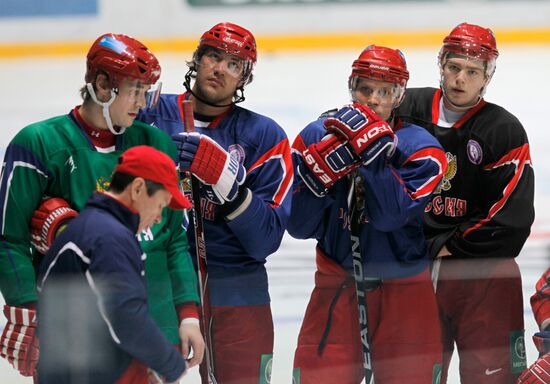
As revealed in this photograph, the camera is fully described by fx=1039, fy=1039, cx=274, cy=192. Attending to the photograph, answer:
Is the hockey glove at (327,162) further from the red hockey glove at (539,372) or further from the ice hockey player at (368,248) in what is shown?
the red hockey glove at (539,372)

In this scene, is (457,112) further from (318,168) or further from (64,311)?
(64,311)

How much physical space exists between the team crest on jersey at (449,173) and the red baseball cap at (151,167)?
0.95 metres

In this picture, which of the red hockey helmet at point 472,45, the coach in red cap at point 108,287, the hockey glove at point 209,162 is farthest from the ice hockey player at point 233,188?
the red hockey helmet at point 472,45

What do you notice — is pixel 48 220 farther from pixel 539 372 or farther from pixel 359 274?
pixel 539 372

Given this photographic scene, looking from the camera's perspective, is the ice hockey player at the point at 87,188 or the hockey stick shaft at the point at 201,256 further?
the hockey stick shaft at the point at 201,256

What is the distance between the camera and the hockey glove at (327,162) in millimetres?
2229

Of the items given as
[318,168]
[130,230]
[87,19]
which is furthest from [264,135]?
[87,19]

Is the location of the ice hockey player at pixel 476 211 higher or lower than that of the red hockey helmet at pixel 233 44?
lower

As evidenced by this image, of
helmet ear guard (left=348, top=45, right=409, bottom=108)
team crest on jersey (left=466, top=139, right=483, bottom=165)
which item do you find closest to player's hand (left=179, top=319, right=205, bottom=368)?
helmet ear guard (left=348, top=45, right=409, bottom=108)

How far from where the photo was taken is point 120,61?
6.45 ft

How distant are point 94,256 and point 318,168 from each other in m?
0.71

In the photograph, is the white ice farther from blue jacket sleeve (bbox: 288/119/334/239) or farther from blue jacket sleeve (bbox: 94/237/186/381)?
blue jacket sleeve (bbox: 94/237/186/381)

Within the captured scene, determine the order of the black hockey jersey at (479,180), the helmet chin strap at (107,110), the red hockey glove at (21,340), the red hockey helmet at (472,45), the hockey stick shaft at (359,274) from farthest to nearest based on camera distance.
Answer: the red hockey helmet at (472,45) → the black hockey jersey at (479,180) → the hockey stick shaft at (359,274) → the helmet chin strap at (107,110) → the red hockey glove at (21,340)

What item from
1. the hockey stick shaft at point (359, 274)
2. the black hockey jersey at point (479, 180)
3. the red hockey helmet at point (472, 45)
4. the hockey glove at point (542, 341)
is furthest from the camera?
the red hockey helmet at point (472, 45)
